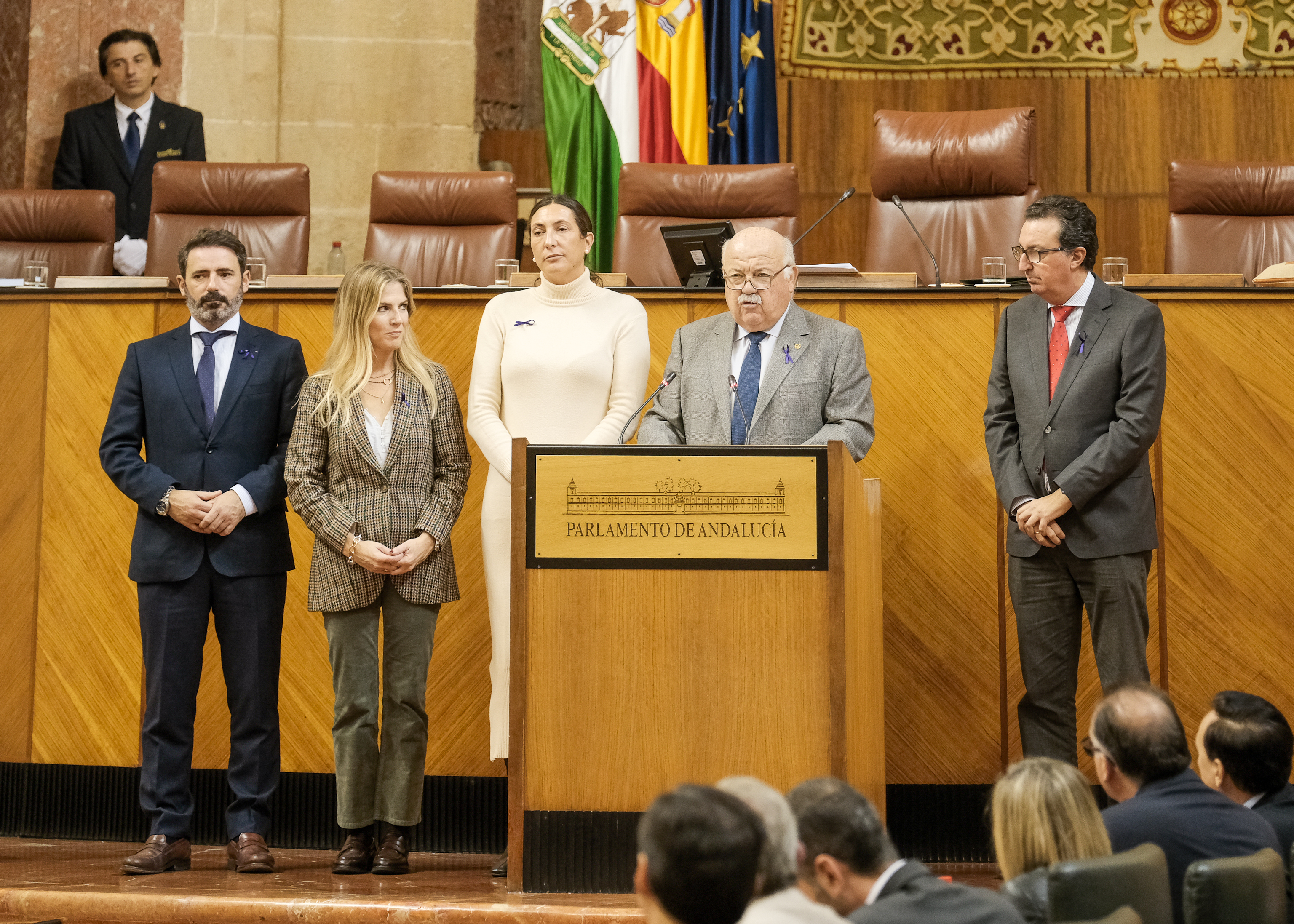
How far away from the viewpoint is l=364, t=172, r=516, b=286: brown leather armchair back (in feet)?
16.0

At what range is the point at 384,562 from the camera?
295 centimetres

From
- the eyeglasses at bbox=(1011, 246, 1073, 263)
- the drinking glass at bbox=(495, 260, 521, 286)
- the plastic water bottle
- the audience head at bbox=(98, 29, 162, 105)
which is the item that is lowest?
Answer: the eyeglasses at bbox=(1011, 246, 1073, 263)

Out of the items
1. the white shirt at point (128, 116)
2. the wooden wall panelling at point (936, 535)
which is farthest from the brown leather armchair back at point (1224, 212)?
the white shirt at point (128, 116)

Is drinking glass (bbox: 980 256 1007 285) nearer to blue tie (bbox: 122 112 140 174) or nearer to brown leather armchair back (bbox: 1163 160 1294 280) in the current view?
brown leather armchair back (bbox: 1163 160 1294 280)

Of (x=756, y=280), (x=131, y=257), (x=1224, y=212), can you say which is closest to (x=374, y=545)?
(x=756, y=280)

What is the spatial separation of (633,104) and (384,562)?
11.6 feet

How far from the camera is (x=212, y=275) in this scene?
3.19 metres

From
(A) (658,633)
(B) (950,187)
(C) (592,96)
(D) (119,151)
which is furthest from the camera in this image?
(C) (592,96)

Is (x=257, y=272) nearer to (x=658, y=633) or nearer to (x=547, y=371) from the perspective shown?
(x=547, y=371)

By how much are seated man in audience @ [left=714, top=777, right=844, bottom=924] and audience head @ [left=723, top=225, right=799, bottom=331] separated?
5.15 feet

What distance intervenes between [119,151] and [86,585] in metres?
2.49

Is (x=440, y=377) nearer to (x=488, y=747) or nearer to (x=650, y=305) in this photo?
(x=650, y=305)

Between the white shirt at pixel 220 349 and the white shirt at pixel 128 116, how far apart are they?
2721 mm

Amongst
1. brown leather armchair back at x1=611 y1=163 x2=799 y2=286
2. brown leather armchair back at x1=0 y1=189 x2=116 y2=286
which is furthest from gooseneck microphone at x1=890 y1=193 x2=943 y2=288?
brown leather armchair back at x1=0 y1=189 x2=116 y2=286
